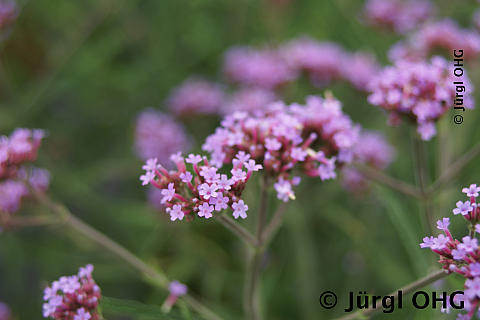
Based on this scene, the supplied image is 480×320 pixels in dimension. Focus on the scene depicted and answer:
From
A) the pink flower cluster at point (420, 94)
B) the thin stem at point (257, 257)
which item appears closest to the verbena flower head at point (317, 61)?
the pink flower cluster at point (420, 94)

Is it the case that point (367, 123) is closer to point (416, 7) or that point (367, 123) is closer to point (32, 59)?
point (416, 7)

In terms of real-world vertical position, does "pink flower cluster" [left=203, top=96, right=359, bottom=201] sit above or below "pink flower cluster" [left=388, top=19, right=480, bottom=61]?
below

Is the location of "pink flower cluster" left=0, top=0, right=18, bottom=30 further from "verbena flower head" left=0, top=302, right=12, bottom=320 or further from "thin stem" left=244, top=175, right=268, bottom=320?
"thin stem" left=244, top=175, right=268, bottom=320

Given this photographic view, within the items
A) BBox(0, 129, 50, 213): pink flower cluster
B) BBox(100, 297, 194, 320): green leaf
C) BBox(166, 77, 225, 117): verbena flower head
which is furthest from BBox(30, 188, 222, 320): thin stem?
BBox(166, 77, 225, 117): verbena flower head

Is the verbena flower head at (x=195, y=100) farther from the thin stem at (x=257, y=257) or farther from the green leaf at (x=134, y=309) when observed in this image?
the green leaf at (x=134, y=309)

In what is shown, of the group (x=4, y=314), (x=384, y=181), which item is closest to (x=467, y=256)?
(x=384, y=181)

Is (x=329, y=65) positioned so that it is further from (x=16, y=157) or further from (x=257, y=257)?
(x=16, y=157)
